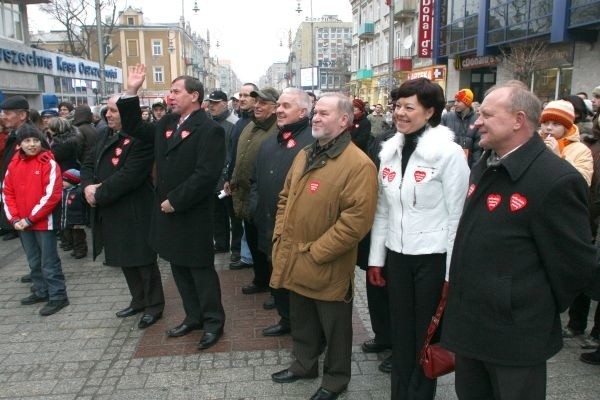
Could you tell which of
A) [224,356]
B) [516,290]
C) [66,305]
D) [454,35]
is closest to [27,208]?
[66,305]

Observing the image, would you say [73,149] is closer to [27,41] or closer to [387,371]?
[387,371]

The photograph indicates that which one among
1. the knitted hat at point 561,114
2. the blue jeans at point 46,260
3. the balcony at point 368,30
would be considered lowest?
the blue jeans at point 46,260

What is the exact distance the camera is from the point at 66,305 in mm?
5215

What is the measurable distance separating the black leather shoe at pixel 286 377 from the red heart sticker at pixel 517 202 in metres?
2.15

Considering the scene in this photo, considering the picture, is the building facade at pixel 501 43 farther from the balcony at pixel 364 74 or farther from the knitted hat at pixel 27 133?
the knitted hat at pixel 27 133

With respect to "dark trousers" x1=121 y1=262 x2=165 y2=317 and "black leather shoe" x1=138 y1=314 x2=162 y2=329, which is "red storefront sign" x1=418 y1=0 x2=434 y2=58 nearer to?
"dark trousers" x1=121 y1=262 x2=165 y2=317

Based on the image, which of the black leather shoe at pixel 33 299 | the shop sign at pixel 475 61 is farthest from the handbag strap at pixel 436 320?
the shop sign at pixel 475 61

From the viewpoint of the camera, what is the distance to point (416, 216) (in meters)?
2.90

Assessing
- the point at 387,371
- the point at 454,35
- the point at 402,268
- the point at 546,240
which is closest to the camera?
the point at 546,240

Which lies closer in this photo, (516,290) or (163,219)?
(516,290)

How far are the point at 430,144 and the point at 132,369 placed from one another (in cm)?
281

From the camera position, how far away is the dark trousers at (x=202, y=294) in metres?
4.21

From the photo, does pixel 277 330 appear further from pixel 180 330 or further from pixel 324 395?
pixel 324 395

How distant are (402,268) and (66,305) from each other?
3.82 metres
